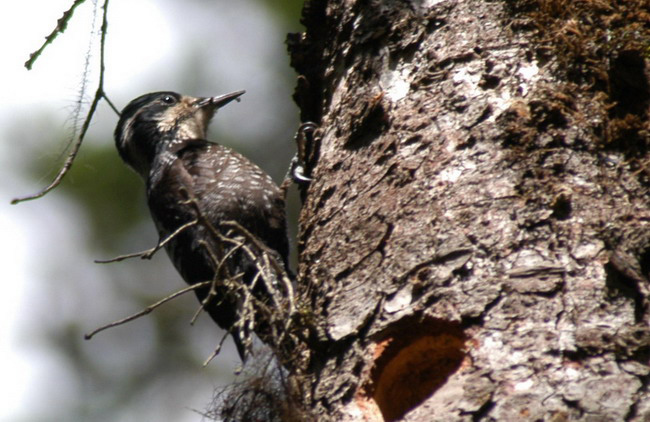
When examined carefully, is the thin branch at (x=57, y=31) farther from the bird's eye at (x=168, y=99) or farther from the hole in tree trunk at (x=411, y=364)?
the bird's eye at (x=168, y=99)

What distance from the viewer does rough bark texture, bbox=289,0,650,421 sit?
5.55ft

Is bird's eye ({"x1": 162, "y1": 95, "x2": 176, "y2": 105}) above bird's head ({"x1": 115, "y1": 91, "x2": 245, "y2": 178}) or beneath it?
above

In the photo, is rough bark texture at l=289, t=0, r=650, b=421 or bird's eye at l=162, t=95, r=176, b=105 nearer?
rough bark texture at l=289, t=0, r=650, b=421

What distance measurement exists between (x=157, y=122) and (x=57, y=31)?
225 cm

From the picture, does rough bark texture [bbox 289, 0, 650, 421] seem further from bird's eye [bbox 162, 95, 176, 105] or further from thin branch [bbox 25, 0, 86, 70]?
bird's eye [bbox 162, 95, 176, 105]

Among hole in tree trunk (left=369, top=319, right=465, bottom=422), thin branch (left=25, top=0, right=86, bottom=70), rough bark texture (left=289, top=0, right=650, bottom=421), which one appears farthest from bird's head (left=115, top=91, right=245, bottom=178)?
hole in tree trunk (left=369, top=319, right=465, bottom=422)

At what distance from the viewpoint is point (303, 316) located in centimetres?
212

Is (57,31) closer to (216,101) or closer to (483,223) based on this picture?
(483,223)

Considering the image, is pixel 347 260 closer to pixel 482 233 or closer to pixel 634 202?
pixel 482 233

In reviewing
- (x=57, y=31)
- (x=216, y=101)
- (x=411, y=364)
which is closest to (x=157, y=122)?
(x=216, y=101)

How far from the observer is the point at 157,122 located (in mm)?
4867

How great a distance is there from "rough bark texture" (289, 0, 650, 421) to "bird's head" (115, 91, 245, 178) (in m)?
2.30

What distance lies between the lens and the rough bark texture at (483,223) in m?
1.69

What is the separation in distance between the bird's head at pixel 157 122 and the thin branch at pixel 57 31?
80.1 inches
